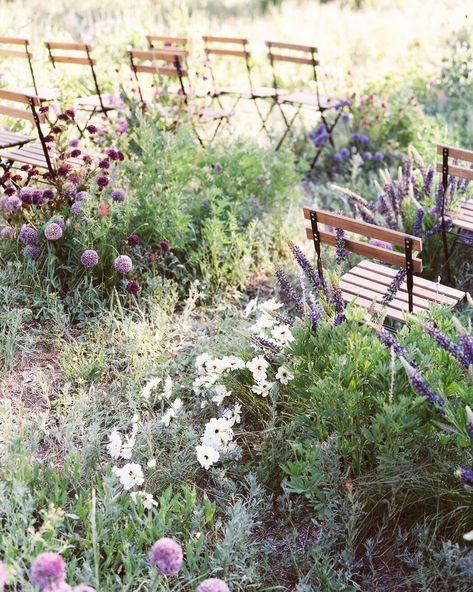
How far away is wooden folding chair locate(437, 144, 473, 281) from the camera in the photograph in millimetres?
4129

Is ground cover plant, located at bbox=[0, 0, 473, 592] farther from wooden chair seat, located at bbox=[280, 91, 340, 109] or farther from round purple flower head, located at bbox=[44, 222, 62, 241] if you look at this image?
wooden chair seat, located at bbox=[280, 91, 340, 109]

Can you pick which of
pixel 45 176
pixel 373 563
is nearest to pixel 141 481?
pixel 373 563

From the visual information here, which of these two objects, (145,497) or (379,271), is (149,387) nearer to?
(145,497)

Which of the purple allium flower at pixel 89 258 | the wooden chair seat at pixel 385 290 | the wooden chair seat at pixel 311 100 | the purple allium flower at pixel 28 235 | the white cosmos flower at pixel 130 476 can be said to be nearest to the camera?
the white cosmos flower at pixel 130 476

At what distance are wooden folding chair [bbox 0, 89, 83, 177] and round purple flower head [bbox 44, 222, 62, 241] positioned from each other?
0.54 meters

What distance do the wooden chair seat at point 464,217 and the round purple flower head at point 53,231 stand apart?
7.49 ft

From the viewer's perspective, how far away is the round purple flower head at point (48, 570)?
6.00 ft

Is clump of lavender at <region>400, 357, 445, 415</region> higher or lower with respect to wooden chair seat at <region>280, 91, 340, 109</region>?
higher

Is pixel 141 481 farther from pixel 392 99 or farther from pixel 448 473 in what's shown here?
pixel 392 99

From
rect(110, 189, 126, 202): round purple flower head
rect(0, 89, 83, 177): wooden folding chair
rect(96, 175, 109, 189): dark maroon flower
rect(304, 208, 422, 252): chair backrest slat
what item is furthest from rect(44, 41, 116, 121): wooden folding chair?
rect(304, 208, 422, 252): chair backrest slat

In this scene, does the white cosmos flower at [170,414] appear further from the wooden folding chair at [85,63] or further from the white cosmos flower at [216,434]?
the wooden folding chair at [85,63]

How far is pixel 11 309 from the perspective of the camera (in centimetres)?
420

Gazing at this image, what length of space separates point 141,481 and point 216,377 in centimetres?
71

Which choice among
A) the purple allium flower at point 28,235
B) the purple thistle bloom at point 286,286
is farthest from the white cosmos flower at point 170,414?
the purple allium flower at point 28,235
